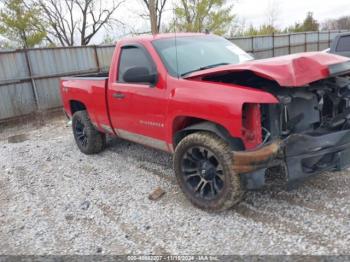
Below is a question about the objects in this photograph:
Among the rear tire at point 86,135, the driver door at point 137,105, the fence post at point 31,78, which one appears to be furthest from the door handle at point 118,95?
the fence post at point 31,78

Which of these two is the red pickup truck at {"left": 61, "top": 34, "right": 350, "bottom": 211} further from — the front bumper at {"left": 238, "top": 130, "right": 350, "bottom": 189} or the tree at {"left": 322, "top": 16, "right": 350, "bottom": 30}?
the tree at {"left": 322, "top": 16, "right": 350, "bottom": 30}

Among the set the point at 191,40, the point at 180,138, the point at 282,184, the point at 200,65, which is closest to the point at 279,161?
the point at 282,184

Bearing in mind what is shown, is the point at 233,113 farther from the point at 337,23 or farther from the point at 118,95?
the point at 337,23

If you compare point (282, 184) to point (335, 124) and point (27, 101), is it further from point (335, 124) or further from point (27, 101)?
point (27, 101)

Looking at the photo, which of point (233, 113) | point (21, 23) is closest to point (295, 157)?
point (233, 113)

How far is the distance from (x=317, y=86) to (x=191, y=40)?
1.85 m

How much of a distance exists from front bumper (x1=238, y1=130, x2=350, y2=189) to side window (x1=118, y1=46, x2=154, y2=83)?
1.73m

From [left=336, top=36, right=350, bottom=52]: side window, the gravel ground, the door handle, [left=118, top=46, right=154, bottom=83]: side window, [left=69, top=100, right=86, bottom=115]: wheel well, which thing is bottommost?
the gravel ground

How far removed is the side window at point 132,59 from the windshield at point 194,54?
0.19 metres

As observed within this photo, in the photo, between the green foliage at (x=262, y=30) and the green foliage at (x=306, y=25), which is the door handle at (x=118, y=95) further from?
the green foliage at (x=306, y=25)

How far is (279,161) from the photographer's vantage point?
297cm

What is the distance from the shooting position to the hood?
281 cm

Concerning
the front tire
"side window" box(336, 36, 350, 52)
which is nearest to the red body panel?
the front tire

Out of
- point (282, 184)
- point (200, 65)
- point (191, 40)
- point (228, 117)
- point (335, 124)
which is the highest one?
point (191, 40)
